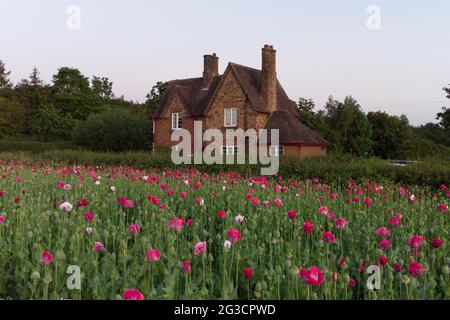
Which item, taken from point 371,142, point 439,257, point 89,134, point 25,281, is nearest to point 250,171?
Result: point 439,257

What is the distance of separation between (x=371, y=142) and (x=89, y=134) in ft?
104

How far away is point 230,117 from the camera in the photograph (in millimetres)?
36094

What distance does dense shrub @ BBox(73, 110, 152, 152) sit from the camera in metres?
44.1

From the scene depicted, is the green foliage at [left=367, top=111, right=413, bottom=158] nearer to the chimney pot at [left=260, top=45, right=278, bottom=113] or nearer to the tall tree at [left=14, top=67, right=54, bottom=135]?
the chimney pot at [left=260, top=45, right=278, bottom=113]

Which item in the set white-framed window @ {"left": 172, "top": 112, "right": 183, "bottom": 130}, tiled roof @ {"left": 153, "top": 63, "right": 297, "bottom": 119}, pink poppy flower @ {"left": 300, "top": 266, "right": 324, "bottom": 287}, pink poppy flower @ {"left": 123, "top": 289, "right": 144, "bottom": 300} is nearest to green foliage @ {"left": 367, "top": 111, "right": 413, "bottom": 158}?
tiled roof @ {"left": 153, "top": 63, "right": 297, "bottom": 119}

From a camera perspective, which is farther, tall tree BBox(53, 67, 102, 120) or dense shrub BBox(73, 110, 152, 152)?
tall tree BBox(53, 67, 102, 120)

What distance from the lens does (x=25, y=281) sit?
3.84m

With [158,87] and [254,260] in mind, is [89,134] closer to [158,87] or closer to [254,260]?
[158,87]

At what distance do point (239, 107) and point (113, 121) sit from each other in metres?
15.2

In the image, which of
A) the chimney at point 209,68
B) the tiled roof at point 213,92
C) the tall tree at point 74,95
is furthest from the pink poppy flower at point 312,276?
the tall tree at point 74,95

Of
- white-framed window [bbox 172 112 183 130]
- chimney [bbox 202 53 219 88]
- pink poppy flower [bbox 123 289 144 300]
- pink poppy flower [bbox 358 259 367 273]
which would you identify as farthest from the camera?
chimney [bbox 202 53 219 88]

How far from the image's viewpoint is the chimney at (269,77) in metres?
35.0

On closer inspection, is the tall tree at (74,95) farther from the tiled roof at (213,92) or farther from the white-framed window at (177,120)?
the white-framed window at (177,120)

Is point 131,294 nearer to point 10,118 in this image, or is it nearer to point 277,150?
point 277,150
